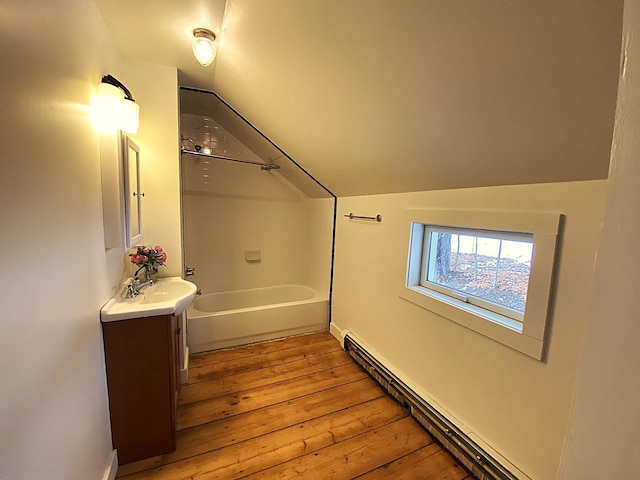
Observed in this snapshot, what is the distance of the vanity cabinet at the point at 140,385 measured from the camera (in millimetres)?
1396

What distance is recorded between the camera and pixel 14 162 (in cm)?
70

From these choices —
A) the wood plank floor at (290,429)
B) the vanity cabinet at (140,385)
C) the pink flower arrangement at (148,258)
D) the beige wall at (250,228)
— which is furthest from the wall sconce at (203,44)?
the wood plank floor at (290,429)

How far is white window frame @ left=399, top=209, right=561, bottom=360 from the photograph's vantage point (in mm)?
1185

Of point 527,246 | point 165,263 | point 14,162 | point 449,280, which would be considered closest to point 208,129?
point 165,263

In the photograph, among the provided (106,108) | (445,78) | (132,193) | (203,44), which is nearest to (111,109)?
(106,108)

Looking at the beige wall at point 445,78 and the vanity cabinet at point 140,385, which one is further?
the vanity cabinet at point 140,385

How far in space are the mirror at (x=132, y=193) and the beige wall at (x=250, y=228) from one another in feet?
4.30

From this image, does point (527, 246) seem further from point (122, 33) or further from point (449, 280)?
point (122, 33)

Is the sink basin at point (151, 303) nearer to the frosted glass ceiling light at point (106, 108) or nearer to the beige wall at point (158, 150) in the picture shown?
the beige wall at point (158, 150)

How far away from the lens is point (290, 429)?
172cm

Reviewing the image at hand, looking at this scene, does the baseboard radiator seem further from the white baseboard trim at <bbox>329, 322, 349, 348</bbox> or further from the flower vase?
the flower vase

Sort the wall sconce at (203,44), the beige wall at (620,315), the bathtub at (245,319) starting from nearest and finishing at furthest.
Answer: the beige wall at (620,315) < the wall sconce at (203,44) < the bathtub at (245,319)

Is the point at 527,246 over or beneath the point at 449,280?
over

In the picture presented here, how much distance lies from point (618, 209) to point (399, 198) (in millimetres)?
1753
